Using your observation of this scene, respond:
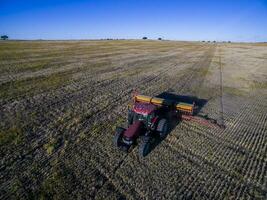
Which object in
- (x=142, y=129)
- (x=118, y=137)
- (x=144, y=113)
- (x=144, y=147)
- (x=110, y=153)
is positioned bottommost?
(x=110, y=153)

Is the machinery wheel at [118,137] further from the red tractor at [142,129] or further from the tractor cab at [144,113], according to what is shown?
the tractor cab at [144,113]

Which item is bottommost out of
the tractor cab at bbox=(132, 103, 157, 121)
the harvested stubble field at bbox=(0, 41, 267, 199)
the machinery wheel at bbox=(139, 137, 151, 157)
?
the harvested stubble field at bbox=(0, 41, 267, 199)

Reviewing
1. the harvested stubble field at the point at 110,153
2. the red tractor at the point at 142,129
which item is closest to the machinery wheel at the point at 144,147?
the red tractor at the point at 142,129

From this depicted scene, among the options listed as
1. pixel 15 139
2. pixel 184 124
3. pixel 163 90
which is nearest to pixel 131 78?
pixel 163 90

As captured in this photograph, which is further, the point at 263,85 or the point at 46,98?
the point at 263,85

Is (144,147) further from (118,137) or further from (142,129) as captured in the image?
(118,137)

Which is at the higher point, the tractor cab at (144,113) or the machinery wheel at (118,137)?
the tractor cab at (144,113)

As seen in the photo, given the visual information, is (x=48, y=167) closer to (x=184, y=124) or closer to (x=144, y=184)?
(x=144, y=184)

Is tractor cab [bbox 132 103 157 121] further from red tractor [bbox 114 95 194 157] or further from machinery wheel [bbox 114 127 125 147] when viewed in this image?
machinery wheel [bbox 114 127 125 147]

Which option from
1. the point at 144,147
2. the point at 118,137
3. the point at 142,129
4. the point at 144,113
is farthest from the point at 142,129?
the point at 118,137

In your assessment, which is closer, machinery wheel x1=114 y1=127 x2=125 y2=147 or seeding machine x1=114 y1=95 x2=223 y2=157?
seeding machine x1=114 y1=95 x2=223 y2=157

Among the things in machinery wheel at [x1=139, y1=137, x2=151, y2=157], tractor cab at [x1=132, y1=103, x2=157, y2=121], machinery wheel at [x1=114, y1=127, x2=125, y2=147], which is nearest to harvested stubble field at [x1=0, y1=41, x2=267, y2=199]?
machinery wheel at [x1=139, y1=137, x2=151, y2=157]
